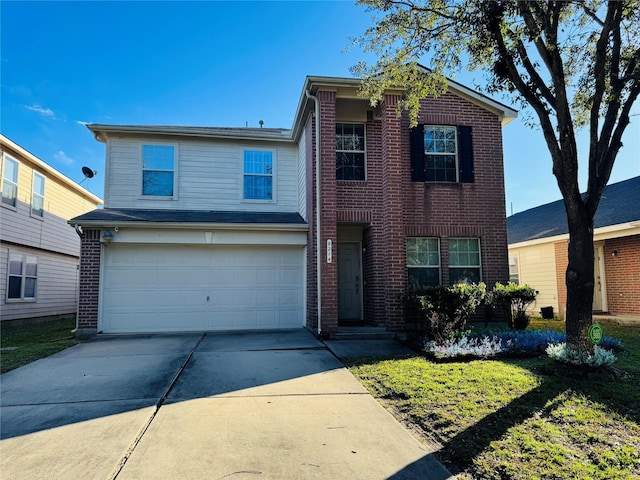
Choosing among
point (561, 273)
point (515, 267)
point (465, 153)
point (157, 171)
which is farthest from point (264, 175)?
point (515, 267)

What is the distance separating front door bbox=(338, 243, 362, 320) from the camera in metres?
10.7

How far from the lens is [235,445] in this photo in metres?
3.54

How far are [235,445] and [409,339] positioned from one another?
521 cm

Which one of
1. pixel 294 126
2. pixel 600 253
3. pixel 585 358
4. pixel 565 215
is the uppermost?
pixel 294 126

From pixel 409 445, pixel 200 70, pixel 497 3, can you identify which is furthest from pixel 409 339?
pixel 200 70

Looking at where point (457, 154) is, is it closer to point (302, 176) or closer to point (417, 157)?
point (417, 157)

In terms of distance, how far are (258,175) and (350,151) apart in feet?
10.2

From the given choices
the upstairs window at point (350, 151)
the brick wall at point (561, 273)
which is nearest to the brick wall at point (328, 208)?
the upstairs window at point (350, 151)

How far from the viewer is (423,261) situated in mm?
9703

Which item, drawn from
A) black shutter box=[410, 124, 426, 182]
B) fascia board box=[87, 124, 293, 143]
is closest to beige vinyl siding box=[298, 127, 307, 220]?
fascia board box=[87, 124, 293, 143]

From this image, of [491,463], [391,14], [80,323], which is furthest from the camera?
[80,323]

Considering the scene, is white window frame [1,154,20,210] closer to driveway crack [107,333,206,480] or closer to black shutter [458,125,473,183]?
driveway crack [107,333,206,480]

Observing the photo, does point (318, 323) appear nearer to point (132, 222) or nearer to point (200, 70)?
point (132, 222)

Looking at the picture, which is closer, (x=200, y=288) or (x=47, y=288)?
(x=200, y=288)
